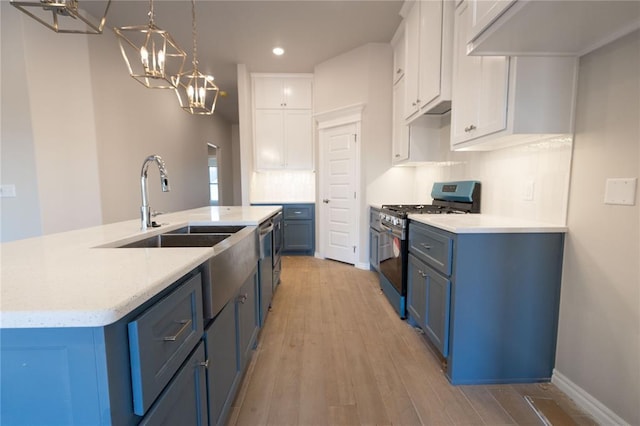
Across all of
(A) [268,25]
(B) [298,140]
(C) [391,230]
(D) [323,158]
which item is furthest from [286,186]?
(C) [391,230]

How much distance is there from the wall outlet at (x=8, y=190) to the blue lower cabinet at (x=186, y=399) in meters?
2.99

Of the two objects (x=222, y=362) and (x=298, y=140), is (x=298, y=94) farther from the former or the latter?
(x=222, y=362)

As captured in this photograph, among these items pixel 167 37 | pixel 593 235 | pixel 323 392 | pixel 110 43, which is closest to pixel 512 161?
pixel 593 235

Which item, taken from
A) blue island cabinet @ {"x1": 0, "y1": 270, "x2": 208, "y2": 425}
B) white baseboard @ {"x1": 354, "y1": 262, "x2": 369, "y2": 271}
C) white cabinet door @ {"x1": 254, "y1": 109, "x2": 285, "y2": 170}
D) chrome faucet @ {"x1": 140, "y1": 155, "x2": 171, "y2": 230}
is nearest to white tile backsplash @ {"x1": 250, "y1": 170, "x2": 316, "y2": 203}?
white cabinet door @ {"x1": 254, "y1": 109, "x2": 285, "y2": 170}

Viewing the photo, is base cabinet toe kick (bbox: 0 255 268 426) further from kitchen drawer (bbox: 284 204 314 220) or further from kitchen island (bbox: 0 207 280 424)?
kitchen drawer (bbox: 284 204 314 220)

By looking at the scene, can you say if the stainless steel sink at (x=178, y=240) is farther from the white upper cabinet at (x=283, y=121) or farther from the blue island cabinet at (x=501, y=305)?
the white upper cabinet at (x=283, y=121)

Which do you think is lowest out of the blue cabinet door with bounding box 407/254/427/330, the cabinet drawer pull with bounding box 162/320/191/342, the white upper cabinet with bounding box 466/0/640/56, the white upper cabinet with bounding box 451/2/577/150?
the blue cabinet door with bounding box 407/254/427/330

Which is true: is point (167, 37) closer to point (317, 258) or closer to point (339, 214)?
point (339, 214)

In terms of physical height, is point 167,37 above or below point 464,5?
below

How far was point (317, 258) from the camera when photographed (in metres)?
4.63

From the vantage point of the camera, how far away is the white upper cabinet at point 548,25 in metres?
1.14

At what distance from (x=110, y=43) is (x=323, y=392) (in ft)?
13.8

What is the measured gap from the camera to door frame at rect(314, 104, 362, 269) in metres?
3.99

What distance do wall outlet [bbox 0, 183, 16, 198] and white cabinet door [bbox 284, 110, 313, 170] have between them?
320 centimetres
